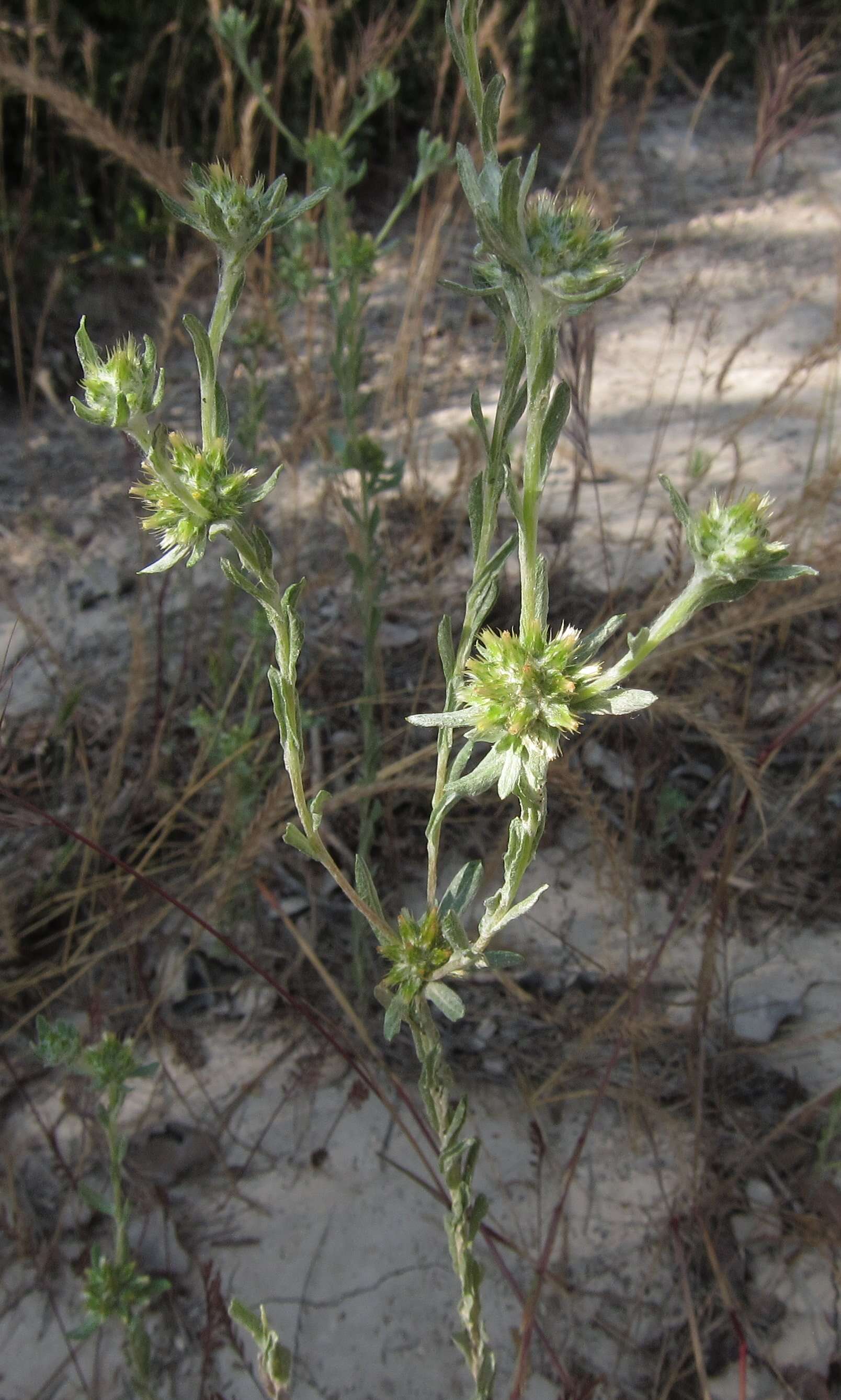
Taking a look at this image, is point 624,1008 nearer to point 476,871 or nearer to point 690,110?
point 476,871

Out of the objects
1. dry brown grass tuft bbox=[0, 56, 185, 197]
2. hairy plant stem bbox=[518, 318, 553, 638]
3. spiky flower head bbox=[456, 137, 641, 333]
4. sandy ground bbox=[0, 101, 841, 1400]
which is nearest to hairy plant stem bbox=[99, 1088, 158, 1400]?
sandy ground bbox=[0, 101, 841, 1400]

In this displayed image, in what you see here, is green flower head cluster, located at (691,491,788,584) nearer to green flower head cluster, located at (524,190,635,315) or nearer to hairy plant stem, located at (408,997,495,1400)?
green flower head cluster, located at (524,190,635,315)

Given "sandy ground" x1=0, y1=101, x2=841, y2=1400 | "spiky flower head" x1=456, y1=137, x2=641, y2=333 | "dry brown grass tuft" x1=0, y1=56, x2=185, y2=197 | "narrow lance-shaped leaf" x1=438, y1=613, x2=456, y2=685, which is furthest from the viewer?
"dry brown grass tuft" x1=0, y1=56, x2=185, y2=197

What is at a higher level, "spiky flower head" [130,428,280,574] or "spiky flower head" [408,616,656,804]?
"spiky flower head" [130,428,280,574]

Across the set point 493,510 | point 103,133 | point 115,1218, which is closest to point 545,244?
point 493,510

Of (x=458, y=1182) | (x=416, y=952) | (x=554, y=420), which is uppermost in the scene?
(x=554, y=420)

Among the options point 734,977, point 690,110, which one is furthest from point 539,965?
point 690,110

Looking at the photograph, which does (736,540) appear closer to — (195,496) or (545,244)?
(545,244)
